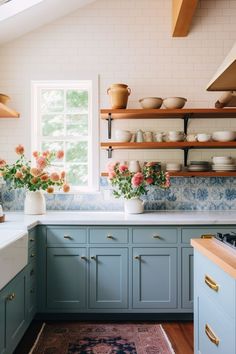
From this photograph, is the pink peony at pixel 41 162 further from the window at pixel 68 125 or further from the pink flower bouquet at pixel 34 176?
the window at pixel 68 125

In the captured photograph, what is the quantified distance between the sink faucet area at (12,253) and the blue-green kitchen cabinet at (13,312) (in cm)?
9

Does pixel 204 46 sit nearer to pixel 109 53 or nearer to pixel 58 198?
pixel 109 53

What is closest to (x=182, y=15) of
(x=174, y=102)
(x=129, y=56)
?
(x=129, y=56)

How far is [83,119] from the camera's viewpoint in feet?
12.8

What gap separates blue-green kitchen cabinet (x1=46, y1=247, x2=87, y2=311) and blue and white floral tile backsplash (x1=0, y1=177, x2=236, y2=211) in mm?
799

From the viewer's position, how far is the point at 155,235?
9.89ft

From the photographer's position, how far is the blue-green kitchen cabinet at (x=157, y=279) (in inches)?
119

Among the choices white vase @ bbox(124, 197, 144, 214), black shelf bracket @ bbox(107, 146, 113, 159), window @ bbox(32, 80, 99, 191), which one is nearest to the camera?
white vase @ bbox(124, 197, 144, 214)

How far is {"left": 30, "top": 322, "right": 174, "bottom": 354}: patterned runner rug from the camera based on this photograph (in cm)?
253

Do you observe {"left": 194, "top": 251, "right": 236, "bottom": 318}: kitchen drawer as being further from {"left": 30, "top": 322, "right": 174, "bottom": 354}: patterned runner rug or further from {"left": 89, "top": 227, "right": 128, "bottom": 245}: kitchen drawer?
{"left": 89, "top": 227, "right": 128, "bottom": 245}: kitchen drawer

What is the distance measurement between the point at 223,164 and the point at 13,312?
241cm

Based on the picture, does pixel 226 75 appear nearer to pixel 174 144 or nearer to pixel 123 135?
pixel 174 144

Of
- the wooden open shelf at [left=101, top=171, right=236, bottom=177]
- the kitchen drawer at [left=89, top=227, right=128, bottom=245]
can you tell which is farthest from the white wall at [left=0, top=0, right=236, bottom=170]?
the kitchen drawer at [left=89, top=227, right=128, bottom=245]

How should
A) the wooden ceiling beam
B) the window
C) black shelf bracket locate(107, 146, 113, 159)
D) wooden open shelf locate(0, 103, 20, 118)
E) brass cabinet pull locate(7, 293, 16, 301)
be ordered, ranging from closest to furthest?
brass cabinet pull locate(7, 293, 16, 301)
the wooden ceiling beam
wooden open shelf locate(0, 103, 20, 118)
black shelf bracket locate(107, 146, 113, 159)
the window
